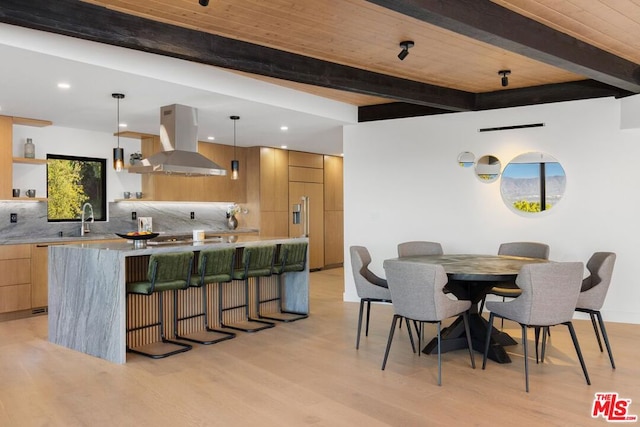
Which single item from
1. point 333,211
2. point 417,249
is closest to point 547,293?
point 417,249

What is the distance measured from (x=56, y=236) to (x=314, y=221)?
4806mm

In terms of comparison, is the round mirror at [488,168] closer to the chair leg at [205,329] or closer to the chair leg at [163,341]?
the chair leg at [205,329]

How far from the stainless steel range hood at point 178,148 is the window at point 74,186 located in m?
1.88

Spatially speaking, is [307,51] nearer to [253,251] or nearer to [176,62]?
[176,62]

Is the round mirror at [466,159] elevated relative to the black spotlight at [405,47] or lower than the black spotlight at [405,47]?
lower

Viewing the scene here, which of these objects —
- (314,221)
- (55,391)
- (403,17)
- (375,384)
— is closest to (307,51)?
(403,17)

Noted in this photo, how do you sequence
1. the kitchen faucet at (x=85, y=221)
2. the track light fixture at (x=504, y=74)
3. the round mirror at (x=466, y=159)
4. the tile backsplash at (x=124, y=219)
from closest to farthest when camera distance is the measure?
the track light fixture at (x=504, y=74), the round mirror at (x=466, y=159), the tile backsplash at (x=124, y=219), the kitchen faucet at (x=85, y=221)

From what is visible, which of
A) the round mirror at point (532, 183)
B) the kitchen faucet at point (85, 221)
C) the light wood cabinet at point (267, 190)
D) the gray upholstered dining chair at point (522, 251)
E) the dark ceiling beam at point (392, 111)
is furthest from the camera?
the light wood cabinet at point (267, 190)

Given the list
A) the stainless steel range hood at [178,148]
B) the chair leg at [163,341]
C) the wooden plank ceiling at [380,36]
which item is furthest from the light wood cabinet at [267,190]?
the chair leg at [163,341]

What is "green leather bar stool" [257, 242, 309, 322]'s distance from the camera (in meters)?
5.68

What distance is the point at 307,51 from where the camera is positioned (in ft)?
14.9

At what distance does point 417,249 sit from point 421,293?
1.86 m

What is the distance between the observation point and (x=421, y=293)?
3676 mm

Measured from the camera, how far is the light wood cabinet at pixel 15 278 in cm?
569
